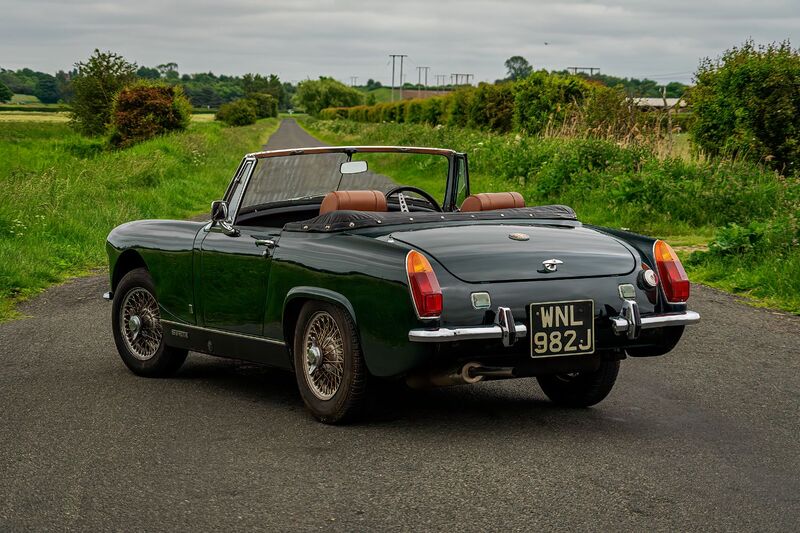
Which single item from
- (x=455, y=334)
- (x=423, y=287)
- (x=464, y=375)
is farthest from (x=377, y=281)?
(x=464, y=375)

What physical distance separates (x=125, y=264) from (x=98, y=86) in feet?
159

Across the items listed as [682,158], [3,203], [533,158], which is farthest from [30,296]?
[533,158]

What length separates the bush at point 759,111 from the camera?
18.3 m

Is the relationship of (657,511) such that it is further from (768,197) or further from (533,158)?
(533,158)

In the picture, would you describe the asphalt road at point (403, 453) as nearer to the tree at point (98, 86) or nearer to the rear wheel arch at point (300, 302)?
the rear wheel arch at point (300, 302)

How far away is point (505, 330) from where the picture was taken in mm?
5223

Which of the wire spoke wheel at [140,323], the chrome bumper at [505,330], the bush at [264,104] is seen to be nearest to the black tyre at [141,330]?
the wire spoke wheel at [140,323]

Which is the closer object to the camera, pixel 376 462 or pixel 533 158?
pixel 376 462

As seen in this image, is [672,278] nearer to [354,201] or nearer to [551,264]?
[551,264]

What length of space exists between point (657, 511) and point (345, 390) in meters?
1.85

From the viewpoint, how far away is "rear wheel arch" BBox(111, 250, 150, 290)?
770cm

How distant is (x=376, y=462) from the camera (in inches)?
199

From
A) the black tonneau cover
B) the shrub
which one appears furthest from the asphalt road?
the shrub

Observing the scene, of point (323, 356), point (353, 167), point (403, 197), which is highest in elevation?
point (353, 167)
